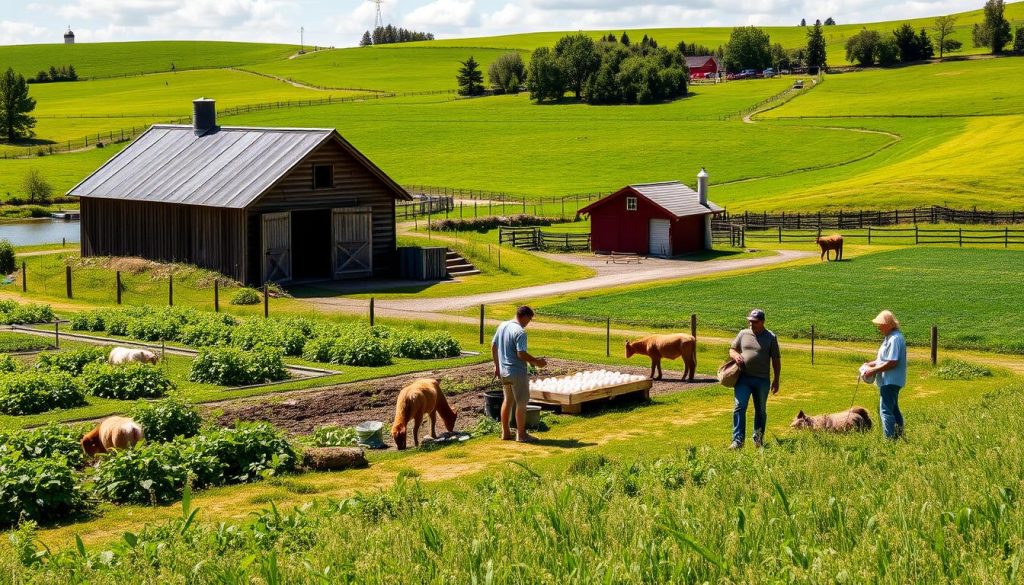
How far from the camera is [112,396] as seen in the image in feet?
74.9

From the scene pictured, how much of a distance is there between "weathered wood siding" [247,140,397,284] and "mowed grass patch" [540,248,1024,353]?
31.2ft

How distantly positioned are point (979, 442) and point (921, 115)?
387ft

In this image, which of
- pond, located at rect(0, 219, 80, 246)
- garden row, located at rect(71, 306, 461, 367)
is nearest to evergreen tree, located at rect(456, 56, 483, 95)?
pond, located at rect(0, 219, 80, 246)

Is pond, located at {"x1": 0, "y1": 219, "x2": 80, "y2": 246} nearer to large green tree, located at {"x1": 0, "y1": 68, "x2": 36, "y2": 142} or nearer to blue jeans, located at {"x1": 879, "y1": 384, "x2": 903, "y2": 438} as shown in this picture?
large green tree, located at {"x1": 0, "y1": 68, "x2": 36, "y2": 142}

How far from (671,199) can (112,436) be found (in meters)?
44.6

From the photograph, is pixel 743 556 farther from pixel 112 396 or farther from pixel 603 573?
pixel 112 396

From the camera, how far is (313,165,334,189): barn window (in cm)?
4531

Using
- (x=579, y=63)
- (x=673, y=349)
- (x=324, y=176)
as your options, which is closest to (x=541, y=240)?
(x=324, y=176)

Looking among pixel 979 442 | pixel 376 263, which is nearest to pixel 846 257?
pixel 376 263

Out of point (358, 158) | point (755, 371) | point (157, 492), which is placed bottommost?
point (157, 492)

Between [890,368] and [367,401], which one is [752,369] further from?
[367,401]

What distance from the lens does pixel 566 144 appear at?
4636 inches

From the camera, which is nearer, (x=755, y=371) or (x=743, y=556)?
(x=743, y=556)

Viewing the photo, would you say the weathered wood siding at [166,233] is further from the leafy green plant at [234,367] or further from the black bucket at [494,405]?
the black bucket at [494,405]
